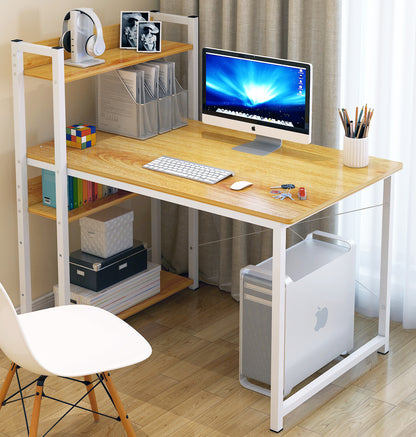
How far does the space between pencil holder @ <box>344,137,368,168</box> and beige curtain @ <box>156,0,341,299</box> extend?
430 millimetres

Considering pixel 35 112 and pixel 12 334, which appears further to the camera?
pixel 35 112

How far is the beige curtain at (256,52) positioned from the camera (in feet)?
10.8

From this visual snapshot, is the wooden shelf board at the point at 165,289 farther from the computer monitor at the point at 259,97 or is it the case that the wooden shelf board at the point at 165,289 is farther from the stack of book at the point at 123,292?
the computer monitor at the point at 259,97

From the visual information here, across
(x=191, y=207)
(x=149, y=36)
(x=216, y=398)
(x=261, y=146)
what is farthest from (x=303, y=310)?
(x=149, y=36)

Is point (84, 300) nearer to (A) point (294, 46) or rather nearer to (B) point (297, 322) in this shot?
(B) point (297, 322)

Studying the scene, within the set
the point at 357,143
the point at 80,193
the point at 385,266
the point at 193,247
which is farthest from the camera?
the point at 193,247

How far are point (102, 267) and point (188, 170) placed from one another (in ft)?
2.24

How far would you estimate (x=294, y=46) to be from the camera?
11.0 feet

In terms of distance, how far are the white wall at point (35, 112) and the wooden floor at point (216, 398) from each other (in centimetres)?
44

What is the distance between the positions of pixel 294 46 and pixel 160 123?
61 cm

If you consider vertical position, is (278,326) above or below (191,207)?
below

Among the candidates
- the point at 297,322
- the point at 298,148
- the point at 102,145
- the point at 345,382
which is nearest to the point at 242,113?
the point at 298,148

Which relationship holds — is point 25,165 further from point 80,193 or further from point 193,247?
point 193,247

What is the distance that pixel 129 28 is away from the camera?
132 inches
